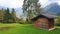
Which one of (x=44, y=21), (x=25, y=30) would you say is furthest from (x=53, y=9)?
(x=25, y=30)

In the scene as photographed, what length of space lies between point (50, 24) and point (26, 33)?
36 centimetres

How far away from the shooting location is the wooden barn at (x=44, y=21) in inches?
86.6

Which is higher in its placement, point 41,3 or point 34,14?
point 41,3

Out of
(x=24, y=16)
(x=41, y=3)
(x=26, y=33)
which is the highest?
(x=41, y=3)

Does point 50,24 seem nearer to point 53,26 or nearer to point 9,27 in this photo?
point 53,26

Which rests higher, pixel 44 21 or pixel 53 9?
pixel 53 9

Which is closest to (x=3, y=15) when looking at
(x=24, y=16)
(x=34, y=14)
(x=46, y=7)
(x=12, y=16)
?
(x=12, y=16)

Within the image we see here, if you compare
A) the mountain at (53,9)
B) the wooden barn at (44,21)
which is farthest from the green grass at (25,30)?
the mountain at (53,9)

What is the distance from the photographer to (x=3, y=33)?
7.23 ft

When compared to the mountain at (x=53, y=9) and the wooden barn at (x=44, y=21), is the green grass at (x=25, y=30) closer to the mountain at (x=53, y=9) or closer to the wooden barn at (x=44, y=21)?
the wooden barn at (x=44, y=21)

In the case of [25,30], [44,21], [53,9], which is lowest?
[25,30]

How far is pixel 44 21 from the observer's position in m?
2.24

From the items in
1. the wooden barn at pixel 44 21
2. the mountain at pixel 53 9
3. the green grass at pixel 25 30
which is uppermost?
the mountain at pixel 53 9

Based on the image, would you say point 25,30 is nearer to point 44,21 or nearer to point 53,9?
point 44,21
